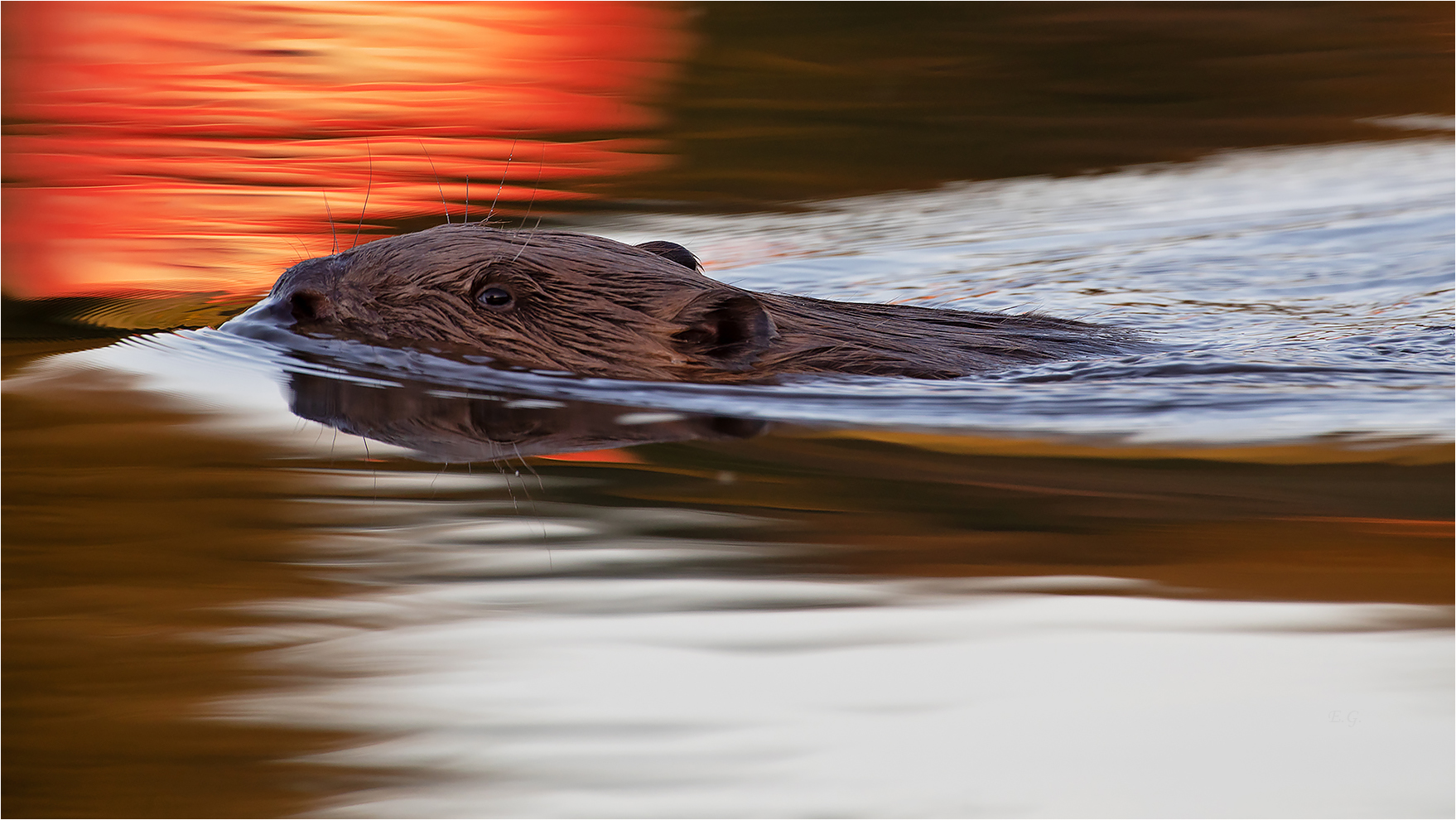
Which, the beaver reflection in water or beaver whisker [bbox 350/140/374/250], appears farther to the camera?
beaver whisker [bbox 350/140/374/250]

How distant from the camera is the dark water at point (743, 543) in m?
2.29

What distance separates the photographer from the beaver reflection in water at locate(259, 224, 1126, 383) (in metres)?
4.48

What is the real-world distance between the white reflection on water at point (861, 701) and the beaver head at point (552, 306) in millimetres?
1642

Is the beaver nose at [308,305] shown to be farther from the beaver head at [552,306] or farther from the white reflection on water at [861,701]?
the white reflection on water at [861,701]

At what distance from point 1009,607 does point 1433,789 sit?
0.80m

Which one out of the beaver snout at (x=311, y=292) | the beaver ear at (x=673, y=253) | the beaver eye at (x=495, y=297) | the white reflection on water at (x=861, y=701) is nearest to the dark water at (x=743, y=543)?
the white reflection on water at (x=861, y=701)

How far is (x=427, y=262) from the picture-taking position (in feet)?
15.2

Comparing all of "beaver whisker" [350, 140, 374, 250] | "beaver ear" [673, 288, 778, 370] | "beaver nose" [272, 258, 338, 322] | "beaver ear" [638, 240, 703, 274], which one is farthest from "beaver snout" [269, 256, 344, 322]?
"beaver whisker" [350, 140, 374, 250]

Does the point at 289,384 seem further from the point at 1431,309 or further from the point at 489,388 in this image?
the point at 1431,309

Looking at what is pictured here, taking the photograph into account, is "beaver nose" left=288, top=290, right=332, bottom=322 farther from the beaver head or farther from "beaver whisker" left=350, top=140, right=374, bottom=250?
"beaver whisker" left=350, top=140, right=374, bottom=250

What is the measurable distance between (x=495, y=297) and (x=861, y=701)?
2.44m

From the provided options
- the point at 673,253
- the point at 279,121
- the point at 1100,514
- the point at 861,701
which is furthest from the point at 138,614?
the point at 279,121

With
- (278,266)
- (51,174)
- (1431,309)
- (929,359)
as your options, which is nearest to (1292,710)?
(929,359)

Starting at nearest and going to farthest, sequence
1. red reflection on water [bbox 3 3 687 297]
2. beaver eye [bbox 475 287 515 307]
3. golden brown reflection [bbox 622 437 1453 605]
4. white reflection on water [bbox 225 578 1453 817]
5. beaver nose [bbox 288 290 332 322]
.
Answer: white reflection on water [bbox 225 578 1453 817]
golden brown reflection [bbox 622 437 1453 605]
beaver eye [bbox 475 287 515 307]
beaver nose [bbox 288 290 332 322]
red reflection on water [bbox 3 3 687 297]
